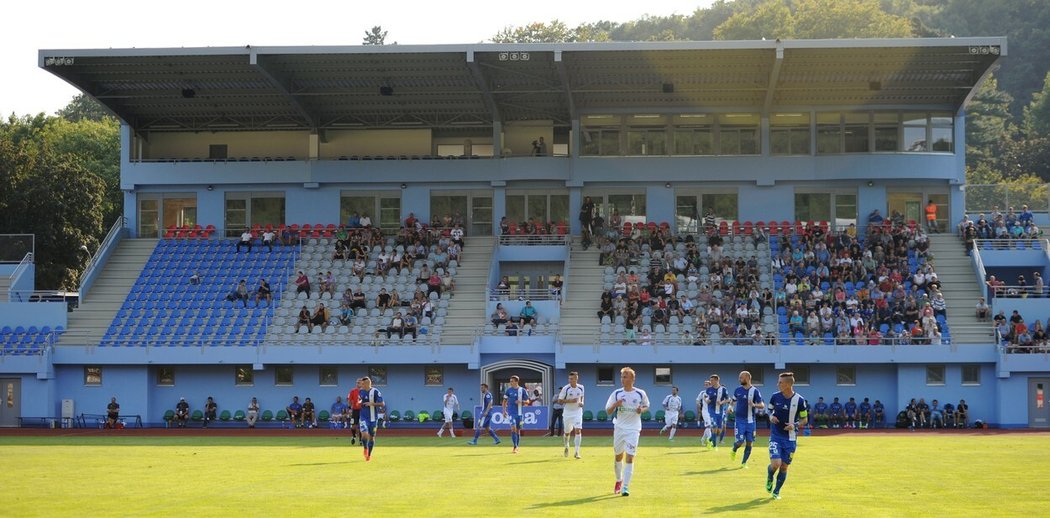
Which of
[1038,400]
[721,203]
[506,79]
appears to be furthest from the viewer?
[721,203]

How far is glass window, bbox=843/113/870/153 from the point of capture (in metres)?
54.3

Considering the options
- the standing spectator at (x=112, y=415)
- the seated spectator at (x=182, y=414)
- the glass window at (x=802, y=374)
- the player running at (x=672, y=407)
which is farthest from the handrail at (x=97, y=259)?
the glass window at (x=802, y=374)

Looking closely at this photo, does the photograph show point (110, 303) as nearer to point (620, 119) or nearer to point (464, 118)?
point (464, 118)

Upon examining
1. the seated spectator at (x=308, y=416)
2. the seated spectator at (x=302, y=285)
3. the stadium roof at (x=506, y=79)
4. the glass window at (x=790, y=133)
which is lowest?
the seated spectator at (x=308, y=416)

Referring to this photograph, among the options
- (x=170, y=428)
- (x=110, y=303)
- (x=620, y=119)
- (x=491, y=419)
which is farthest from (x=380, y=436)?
(x=620, y=119)

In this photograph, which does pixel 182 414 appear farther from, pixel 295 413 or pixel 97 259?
pixel 97 259

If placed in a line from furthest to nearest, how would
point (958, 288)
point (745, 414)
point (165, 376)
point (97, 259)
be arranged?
1. point (97, 259)
2. point (958, 288)
3. point (165, 376)
4. point (745, 414)

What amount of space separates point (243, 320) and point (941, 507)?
35.3 meters

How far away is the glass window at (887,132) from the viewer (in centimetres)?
5438

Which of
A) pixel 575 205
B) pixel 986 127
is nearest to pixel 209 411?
pixel 575 205

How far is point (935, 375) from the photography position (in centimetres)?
4644

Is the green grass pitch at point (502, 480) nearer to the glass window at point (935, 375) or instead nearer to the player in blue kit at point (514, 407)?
the player in blue kit at point (514, 407)

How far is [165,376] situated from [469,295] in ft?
38.2

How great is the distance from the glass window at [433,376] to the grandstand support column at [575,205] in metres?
10.2
